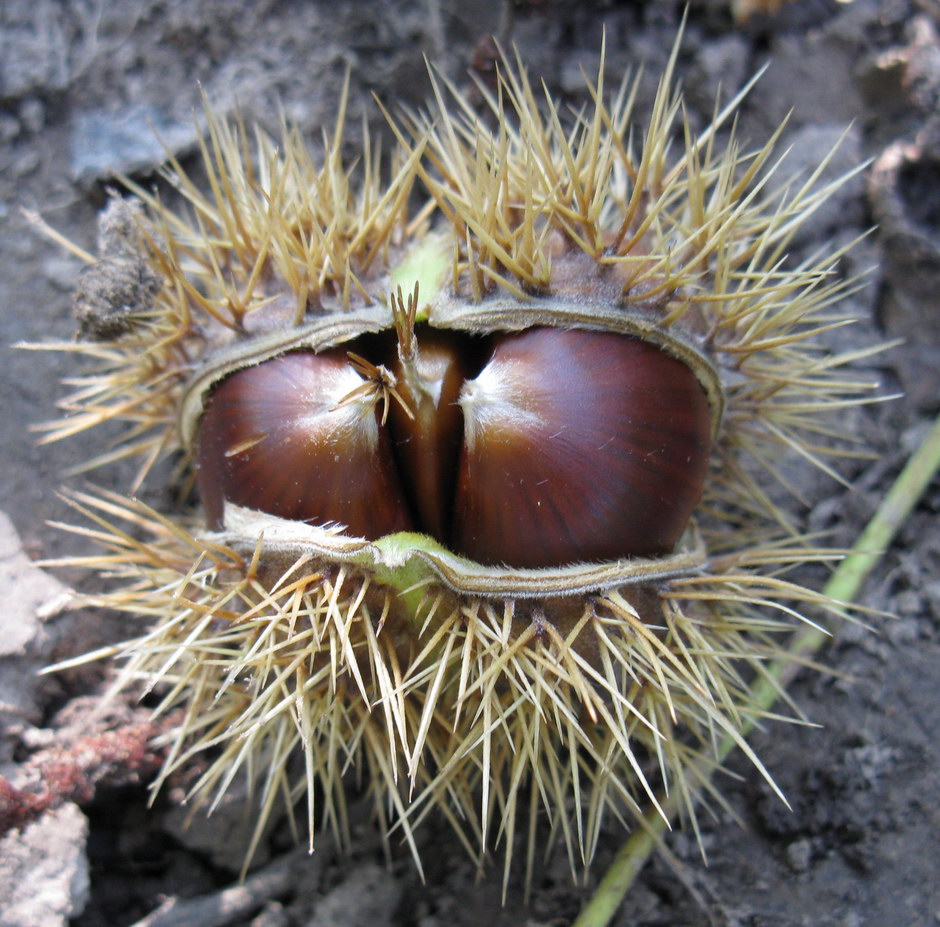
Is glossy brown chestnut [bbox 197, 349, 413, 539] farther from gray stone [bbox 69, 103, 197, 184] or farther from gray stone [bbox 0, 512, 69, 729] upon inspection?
gray stone [bbox 69, 103, 197, 184]

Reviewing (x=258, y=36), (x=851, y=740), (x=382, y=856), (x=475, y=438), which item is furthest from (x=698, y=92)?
(x=382, y=856)

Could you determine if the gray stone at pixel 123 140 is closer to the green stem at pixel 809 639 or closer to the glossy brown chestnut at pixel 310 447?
the glossy brown chestnut at pixel 310 447

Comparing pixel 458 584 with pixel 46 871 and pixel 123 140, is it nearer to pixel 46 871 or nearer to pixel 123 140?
pixel 46 871

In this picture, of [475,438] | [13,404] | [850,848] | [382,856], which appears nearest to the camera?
[475,438]

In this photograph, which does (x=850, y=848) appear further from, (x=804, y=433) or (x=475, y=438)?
(x=475, y=438)

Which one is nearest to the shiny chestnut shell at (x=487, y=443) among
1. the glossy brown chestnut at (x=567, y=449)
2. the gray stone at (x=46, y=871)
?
the glossy brown chestnut at (x=567, y=449)

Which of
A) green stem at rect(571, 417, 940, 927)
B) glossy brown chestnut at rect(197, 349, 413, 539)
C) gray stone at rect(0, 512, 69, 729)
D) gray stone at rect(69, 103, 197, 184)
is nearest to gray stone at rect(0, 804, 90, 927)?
gray stone at rect(0, 512, 69, 729)
